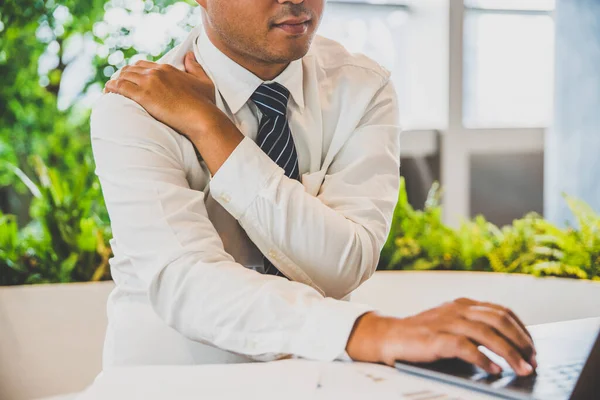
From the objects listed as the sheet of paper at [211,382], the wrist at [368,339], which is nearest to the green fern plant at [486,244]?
the wrist at [368,339]

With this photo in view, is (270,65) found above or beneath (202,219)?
above

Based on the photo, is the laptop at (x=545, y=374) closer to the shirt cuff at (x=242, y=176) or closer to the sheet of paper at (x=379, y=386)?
the sheet of paper at (x=379, y=386)

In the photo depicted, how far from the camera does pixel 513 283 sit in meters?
3.12

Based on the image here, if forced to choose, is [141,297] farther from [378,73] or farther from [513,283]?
[513,283]

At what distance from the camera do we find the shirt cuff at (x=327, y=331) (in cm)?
121

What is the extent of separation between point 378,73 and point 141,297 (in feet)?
2.49

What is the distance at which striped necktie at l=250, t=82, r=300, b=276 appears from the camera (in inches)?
66.0

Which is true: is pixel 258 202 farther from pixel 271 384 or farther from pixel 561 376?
pixel 561 376

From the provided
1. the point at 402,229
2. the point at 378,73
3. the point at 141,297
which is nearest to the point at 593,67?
the point at 402,229

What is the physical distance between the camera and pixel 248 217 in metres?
1.50

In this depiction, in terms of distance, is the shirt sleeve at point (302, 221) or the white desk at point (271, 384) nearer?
the white desk at point (271, 384)

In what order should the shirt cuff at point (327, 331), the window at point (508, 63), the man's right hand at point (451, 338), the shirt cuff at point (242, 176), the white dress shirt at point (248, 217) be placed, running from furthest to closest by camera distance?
the window at point (508, 63) → the shirt cuff at point (242, 176) → the white dress shirt at point (248, 217) → the shirt cuff at point (327, 331) → the man's right hand at point (451, 338)

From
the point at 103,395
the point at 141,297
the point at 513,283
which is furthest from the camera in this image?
the point at 513,283

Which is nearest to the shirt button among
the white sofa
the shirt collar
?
the shirt collar
